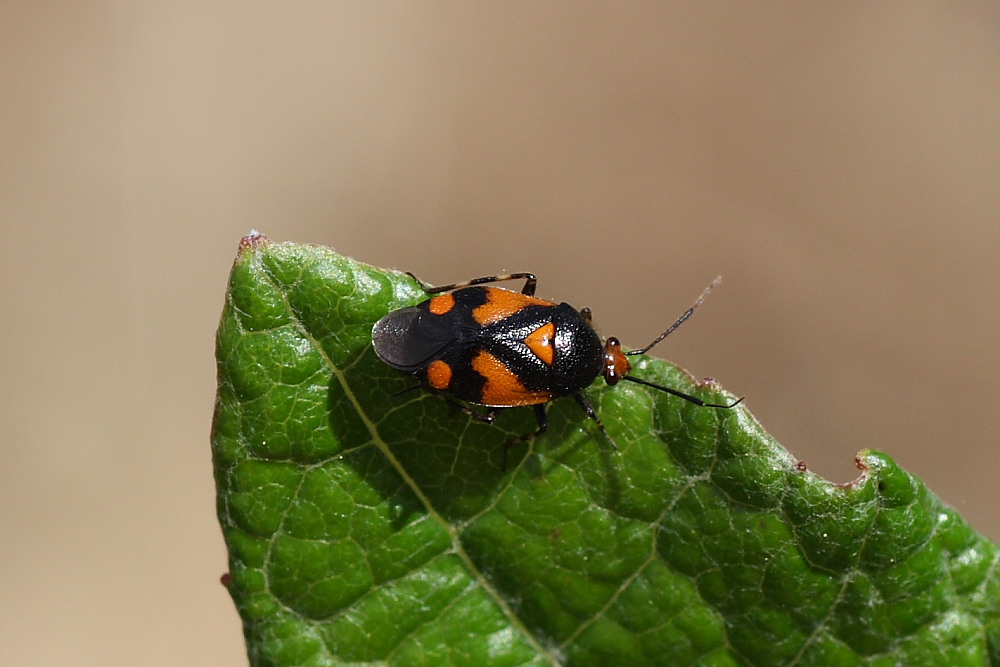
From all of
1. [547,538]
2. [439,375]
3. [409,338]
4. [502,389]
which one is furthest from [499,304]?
[547,538]

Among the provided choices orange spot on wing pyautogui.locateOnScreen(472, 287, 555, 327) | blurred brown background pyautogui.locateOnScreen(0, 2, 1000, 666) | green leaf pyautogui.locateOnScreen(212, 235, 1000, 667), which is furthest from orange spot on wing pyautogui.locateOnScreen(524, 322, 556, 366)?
blurred brown background pyautogui.locateOnScreen(0, 2, 1000, 666)

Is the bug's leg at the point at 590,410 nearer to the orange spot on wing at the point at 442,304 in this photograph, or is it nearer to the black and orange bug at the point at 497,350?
the black and orange bug at the point at 497,350

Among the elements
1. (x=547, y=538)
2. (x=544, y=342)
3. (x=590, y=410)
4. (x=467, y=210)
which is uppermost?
(x=467, y=210)

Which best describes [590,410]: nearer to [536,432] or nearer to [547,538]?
[536,432]

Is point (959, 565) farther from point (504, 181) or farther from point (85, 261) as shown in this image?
point (85, 261)

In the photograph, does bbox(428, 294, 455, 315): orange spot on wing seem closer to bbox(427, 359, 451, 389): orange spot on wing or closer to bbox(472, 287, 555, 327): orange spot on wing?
bbox(472, 287, 555, 327): orange spot on wing
